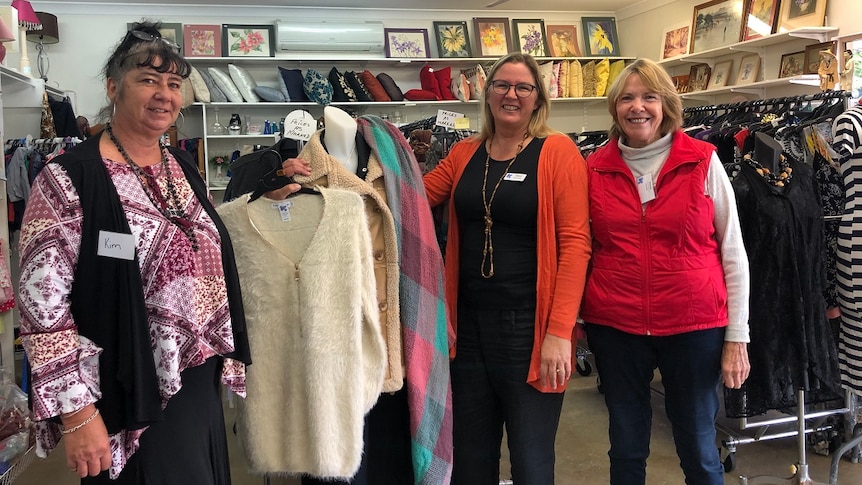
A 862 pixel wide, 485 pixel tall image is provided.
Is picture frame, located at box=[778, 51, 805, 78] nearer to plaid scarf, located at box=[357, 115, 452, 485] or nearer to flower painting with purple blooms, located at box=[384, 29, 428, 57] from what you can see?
flower painting with purple blooms, located at box=[384, 29, 428, 57]

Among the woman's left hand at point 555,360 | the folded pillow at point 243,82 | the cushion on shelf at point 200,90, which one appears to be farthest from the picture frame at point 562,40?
the woman's left hand at point 555,360

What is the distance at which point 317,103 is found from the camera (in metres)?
5.59

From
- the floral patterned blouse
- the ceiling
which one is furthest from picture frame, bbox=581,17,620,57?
the floral patterned blouse

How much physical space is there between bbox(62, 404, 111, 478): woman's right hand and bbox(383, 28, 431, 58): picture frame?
5294mm

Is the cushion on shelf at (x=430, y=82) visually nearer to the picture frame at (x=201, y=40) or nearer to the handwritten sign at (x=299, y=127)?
the picture frame at (x=201, y=40)

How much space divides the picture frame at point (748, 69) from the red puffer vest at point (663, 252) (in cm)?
394

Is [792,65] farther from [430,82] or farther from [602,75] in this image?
[430,82]

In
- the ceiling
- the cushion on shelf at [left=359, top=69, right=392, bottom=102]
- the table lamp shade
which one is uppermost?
the ceiling

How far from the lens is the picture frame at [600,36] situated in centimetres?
657

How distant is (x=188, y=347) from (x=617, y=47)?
635 cm

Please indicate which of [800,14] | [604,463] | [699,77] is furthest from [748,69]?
[604,463]

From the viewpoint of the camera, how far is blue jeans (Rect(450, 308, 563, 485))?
69.1 inches

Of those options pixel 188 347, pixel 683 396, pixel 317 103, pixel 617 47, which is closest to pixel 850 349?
pixel 683 396

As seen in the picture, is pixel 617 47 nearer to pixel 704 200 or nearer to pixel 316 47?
pixel 316 47
